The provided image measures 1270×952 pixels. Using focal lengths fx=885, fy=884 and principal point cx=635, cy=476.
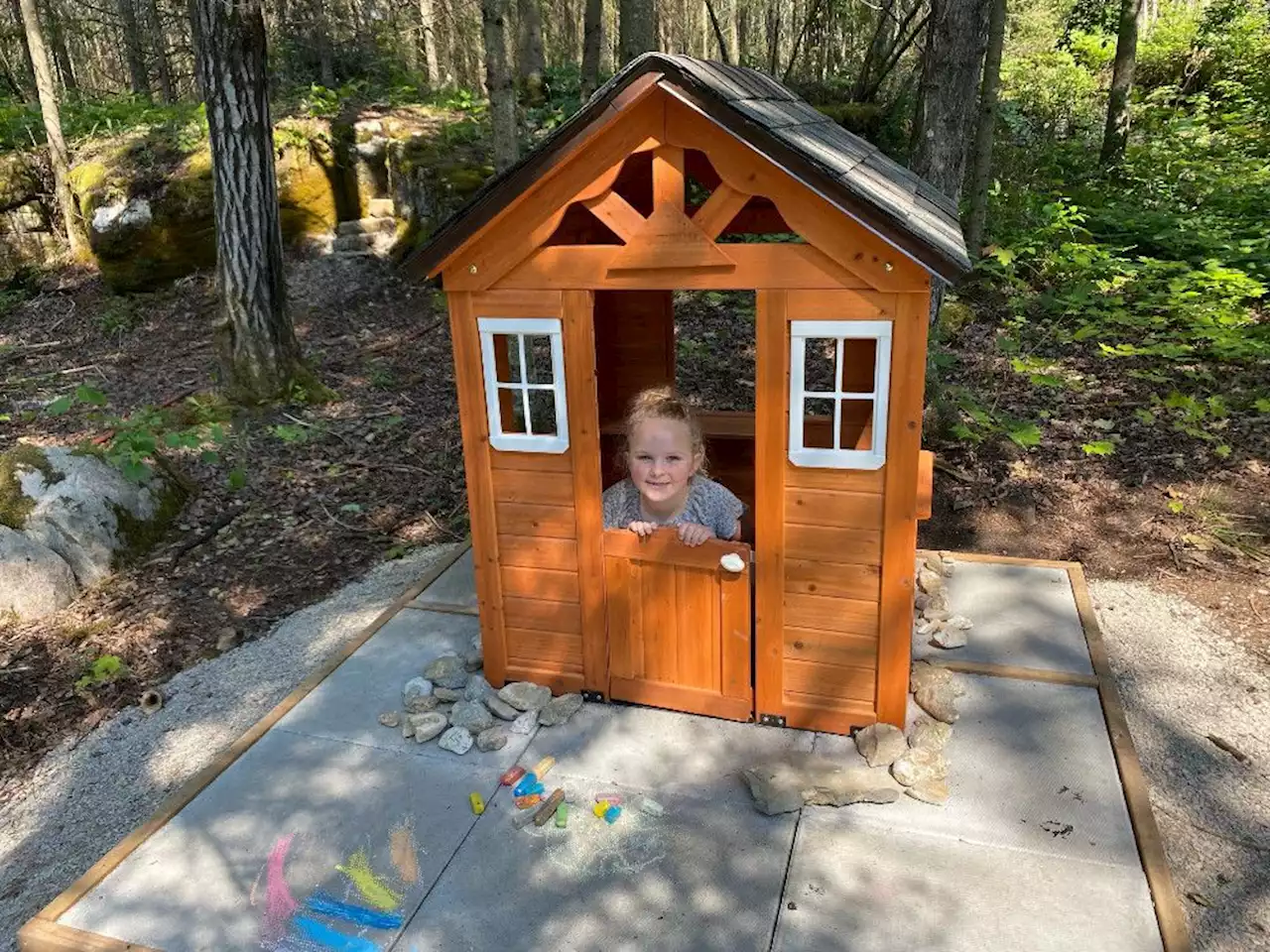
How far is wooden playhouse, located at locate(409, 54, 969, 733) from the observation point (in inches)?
118

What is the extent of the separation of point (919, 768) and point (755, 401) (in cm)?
152

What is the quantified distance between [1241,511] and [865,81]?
8.81 metres

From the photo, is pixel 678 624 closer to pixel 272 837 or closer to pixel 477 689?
pixel 477 689

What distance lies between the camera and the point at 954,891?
9.20ft

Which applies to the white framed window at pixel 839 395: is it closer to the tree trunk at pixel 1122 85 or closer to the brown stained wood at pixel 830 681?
the brown stained wood at pixel 830 681

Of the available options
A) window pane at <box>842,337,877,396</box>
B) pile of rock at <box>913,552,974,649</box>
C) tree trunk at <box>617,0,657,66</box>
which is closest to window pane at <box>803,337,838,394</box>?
pile of rock at <box>913,552,974,649</box>

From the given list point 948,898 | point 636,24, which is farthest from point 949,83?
point 636,24

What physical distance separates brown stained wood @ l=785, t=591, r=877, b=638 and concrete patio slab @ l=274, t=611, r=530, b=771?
1218mm

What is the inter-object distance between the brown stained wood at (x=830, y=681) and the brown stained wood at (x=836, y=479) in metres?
0.74

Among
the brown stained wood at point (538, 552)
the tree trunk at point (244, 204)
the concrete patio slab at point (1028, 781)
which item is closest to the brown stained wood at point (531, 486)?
the brown stained wood at point (538, 552)

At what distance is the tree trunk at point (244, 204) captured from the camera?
6.48 metres

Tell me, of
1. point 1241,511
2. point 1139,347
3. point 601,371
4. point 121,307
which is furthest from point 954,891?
point 121,307

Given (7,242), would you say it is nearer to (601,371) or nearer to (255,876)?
(601,371)

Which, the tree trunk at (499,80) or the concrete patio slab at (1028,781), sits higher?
the tree trunk at (499,80)
